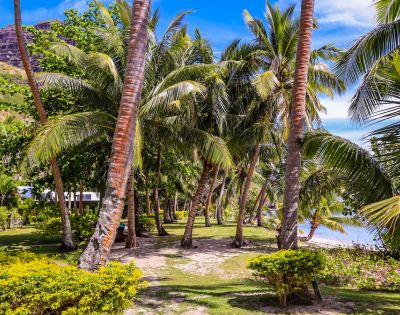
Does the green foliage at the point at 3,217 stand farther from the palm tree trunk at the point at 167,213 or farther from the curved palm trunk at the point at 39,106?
the palm tree trunk at the point at 167,213

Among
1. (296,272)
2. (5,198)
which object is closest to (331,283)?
(296,272)

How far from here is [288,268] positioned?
7.59m

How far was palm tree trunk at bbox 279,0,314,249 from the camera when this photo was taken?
8.44 m

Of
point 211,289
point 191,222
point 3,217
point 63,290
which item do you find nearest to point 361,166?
point 211,289

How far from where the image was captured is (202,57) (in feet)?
59.9

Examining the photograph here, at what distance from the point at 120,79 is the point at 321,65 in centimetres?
1042

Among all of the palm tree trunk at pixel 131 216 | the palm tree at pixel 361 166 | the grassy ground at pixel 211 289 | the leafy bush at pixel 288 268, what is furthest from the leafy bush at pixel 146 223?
the palm tree at pixel 361 166

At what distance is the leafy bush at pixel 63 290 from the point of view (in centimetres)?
496

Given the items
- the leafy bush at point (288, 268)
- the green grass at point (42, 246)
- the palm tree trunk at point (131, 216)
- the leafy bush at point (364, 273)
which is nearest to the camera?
the leafy bush at point (288, 268)

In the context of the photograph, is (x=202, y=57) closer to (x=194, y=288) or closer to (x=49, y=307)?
(x=194, y=288)

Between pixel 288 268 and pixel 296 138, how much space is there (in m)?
3.11

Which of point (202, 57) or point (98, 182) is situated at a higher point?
point (202, 57)

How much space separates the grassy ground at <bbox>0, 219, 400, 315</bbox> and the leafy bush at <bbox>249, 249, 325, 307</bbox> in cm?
48

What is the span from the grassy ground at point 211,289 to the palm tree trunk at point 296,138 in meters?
1.64
